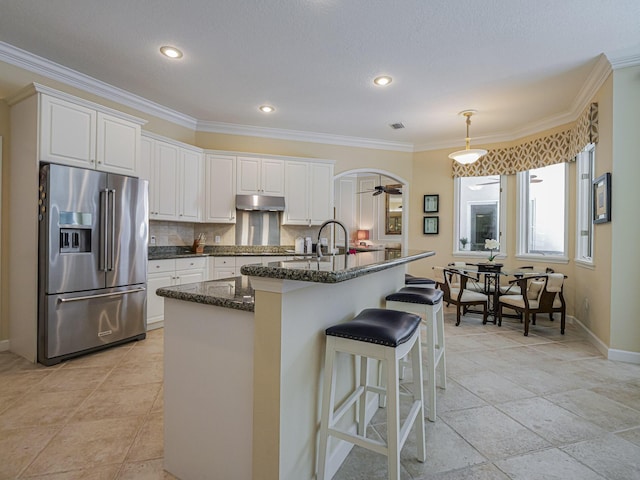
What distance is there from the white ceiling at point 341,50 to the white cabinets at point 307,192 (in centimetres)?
96

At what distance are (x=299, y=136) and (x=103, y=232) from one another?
11.2 feet

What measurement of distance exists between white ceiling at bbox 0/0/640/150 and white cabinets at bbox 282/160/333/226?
3.16ft

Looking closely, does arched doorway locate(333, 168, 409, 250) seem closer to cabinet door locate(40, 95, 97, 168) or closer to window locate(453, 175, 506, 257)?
window locate(453, 175, 506, 257)

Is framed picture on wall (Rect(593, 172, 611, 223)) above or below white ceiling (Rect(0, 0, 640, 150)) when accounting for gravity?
below

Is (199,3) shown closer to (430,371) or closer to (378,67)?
(378,67)

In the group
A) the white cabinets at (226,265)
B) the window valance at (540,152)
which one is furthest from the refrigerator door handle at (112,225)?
the window valance at (540,152)

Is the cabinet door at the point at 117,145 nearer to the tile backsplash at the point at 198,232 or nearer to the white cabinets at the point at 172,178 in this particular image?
the white cabinets at the point at 172,178

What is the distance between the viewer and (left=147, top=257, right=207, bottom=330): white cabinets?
3.93 meters

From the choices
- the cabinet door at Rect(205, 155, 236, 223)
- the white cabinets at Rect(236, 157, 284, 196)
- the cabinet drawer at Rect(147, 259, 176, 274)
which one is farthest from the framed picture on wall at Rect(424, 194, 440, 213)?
the cabinet drawer at Rect(147, 259, 176, 274)

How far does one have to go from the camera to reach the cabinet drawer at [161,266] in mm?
3895

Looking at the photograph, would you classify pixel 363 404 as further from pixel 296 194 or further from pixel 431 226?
pixel 431 226

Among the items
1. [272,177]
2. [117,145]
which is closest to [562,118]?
[272,177]

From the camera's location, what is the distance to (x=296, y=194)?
534cm

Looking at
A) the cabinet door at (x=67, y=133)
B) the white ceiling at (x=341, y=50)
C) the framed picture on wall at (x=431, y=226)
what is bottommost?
the framed picture on wall at (x=431, y=226)
